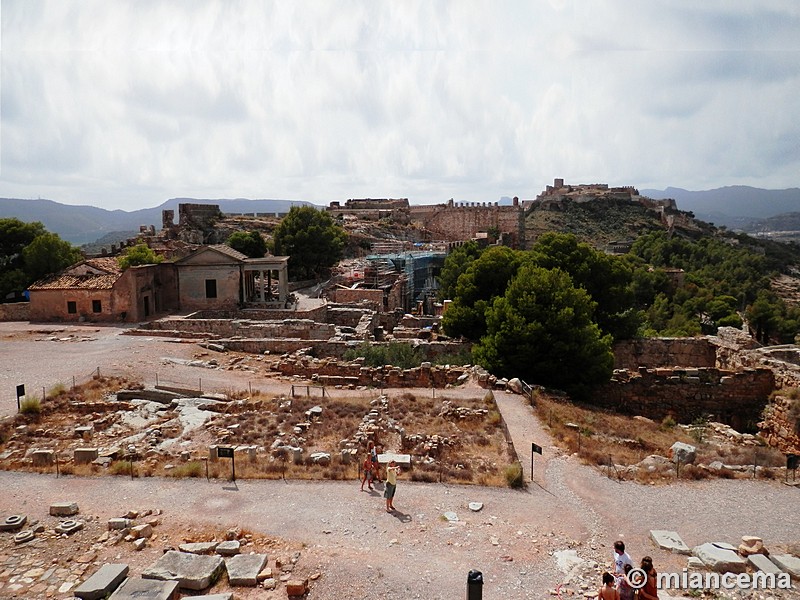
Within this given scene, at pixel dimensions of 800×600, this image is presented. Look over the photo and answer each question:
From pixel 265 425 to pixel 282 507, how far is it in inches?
194

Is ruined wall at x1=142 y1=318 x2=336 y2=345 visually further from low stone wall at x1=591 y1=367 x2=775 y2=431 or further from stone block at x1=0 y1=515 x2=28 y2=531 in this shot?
stone block at x1=0 y1=515 x2=28 y2=531

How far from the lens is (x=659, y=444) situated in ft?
44.0

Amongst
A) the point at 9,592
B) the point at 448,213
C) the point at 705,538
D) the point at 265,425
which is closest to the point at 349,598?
the point at 9,592

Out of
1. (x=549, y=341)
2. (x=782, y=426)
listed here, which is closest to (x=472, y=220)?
(x=549, y=341)

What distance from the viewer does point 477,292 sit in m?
24.1

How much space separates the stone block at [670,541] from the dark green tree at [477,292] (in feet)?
49.0

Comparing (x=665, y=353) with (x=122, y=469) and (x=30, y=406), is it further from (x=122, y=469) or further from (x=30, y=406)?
(x=30, y=406)

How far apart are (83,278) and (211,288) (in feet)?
20.2

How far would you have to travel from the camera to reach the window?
3009 centimetres

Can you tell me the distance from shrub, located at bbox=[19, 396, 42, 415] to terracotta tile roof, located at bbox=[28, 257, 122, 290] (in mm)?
14130

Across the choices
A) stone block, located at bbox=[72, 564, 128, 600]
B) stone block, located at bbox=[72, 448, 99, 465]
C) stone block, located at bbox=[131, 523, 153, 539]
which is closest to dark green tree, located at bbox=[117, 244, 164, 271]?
stone block, located at bbox=[72, 448, 99, 465]

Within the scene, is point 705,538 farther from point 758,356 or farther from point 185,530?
point 758,356

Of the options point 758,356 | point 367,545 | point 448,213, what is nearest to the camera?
point 367,545

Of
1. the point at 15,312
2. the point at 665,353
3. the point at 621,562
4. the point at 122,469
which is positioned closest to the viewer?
the point at 621,562
